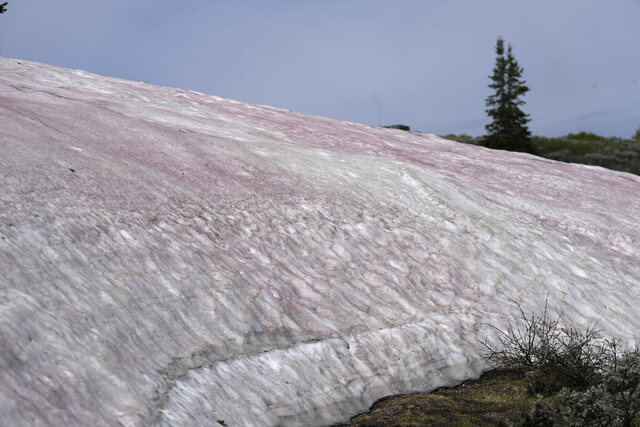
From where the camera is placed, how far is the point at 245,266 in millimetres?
9609

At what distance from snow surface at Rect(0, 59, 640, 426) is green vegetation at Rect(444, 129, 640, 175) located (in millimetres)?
43464

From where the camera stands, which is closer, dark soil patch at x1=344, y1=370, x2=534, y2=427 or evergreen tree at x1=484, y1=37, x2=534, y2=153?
dark soil patch at x1=344, y1=370, x2=534, y2=427

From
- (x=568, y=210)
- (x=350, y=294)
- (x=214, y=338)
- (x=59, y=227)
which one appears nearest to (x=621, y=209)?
(x=568, y=210)

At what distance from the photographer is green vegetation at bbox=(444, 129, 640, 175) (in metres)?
57.5

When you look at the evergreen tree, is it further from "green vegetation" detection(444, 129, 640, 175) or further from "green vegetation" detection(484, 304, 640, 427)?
"green vegetation" detection(484, 304, 640, 427)

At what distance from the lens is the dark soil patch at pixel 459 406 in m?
7.90

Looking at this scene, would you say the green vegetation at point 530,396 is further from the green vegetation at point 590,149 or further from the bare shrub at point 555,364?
the green vegetation at point 590,149

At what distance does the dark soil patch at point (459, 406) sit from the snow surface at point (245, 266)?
0.84ft

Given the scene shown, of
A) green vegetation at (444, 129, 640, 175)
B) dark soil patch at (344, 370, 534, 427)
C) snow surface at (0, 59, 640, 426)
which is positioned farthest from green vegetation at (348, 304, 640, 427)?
green vegetation at (444, 129, 640, 175)

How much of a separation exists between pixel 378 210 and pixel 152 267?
5320mm

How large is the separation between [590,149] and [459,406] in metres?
58.8

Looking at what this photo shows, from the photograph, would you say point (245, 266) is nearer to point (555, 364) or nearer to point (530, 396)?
point (530, 396)

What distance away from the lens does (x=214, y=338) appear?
26.2ft

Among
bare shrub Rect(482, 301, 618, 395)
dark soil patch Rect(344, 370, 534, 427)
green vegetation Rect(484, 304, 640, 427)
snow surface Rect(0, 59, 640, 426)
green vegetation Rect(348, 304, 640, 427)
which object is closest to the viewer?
snow surface Rect(0, 59, 640, 426)
